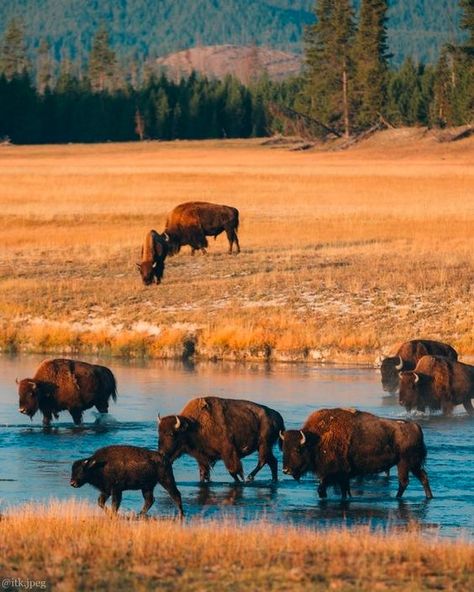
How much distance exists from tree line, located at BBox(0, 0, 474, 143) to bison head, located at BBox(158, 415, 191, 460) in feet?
265

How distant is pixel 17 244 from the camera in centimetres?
3834

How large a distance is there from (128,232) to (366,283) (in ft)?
44.3

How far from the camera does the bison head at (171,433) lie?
1420 centimetres

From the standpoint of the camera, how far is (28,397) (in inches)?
682

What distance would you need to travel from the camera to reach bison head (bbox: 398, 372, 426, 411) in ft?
59.2

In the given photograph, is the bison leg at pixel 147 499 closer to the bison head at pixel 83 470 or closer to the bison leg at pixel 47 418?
the bison head at pixel 83 470

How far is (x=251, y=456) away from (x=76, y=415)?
2.44 metres

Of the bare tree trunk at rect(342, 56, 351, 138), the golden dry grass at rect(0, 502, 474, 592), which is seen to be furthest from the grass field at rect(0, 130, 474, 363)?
the bare tree trunk at rect(342, 56, 351, 138)

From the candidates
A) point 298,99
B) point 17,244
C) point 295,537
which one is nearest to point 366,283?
point 17,244

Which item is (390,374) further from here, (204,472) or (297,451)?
(297,451)

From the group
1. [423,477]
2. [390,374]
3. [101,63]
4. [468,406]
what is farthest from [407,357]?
[101,63]

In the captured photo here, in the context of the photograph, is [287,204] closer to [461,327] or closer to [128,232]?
[128,232]

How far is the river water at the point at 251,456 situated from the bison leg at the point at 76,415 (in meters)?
0.10

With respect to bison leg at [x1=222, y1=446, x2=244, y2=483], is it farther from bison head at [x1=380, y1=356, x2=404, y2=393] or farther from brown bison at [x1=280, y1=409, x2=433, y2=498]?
bison head at [x1=380, y1=356, x2=404, y2=393]
